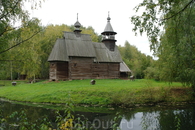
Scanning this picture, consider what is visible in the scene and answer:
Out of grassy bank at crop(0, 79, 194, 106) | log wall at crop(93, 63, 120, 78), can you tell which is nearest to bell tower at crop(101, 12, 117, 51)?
log wall at crop(93, 63, 120, 78)

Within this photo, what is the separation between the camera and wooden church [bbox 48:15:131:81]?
82.2ft

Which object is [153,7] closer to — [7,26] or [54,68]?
[7,26]

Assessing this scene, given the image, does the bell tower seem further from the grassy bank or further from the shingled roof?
the grassy bank

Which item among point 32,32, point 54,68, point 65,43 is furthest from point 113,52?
point 32,32

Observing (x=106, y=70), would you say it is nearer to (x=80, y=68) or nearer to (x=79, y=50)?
(x=80, y=68)

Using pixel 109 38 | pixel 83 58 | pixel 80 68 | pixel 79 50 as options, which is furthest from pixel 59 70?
pixel 109 38

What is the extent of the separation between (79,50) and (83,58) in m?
1.49

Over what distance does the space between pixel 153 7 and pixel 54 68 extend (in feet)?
71.5

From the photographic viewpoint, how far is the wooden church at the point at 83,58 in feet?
82.2

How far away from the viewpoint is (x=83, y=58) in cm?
2661

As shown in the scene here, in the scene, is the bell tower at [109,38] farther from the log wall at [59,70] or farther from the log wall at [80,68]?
the log wall at [59,70]

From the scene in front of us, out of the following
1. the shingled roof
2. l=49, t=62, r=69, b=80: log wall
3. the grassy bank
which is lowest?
the grassy bank

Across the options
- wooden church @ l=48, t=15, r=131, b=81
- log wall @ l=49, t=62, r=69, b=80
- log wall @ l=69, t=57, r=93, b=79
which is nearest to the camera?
log wall @ l=49, t=62, r=69, b=80

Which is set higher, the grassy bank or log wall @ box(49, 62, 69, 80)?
log wall @ box(49, 62, 69, 80)
